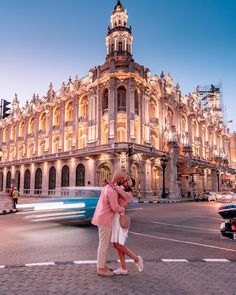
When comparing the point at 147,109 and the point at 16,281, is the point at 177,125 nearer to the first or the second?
the point at 147,109

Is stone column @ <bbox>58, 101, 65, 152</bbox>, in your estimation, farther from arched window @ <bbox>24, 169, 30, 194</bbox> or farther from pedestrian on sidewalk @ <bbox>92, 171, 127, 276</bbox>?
pedestrian on sidewalk @ <bbox>92, 171, 127, 276</bbox>

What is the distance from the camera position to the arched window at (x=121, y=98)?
39.0 m

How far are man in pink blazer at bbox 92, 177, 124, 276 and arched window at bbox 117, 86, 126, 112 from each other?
34652 millimetres

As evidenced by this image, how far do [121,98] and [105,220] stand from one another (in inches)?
1419

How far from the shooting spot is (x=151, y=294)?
3.85 meters

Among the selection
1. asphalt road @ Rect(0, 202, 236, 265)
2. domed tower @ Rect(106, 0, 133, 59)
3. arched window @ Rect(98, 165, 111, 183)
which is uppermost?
domed tower @ Rect(106, 0, 133, 59)

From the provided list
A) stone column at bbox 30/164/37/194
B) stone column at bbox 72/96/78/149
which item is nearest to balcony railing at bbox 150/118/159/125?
stone column at bbox 72/96/78/149

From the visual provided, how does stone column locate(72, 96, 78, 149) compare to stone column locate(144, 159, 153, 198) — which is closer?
stone column locate(144, 159, 153, 198)

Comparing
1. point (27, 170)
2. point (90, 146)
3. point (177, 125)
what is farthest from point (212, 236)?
point (27, 170)

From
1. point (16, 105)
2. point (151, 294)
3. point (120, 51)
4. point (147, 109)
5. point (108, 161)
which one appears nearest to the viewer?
point (151, 294)

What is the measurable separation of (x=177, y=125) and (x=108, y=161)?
19.5 meters

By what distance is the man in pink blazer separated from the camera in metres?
4.70

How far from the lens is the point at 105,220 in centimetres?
476

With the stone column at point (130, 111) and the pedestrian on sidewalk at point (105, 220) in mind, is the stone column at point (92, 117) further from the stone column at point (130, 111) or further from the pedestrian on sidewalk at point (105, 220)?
the pedestrian on sidewalk at point (105, 220)
